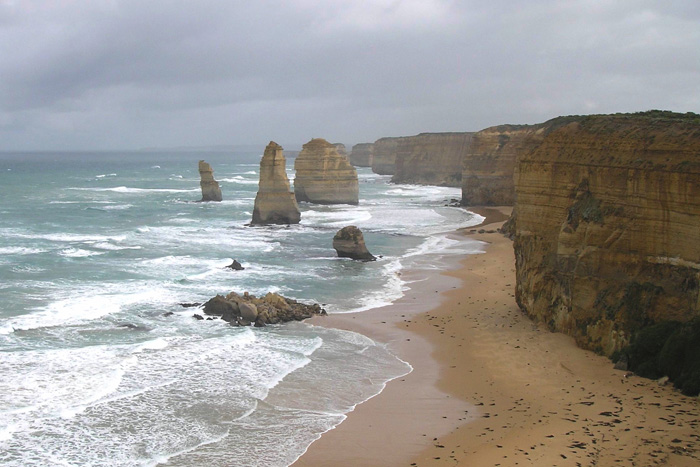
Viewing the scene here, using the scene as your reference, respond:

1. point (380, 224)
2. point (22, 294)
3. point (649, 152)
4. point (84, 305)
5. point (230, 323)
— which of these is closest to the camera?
point (649, 152)

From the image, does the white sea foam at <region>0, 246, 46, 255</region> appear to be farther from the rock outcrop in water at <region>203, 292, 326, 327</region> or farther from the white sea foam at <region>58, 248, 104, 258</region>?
the rock outcrop in water at <region>203, 292, 326, 327</region>

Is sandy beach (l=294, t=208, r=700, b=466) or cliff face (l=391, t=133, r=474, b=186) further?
cliff face (l=391, t=133, r=474, b=186)

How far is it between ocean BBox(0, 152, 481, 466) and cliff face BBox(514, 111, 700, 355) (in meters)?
5.11

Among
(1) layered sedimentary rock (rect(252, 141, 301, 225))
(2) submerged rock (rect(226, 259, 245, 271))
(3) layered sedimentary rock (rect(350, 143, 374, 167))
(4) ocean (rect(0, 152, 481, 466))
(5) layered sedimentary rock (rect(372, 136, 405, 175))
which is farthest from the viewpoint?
(3) layered sedimentary rock (rect(350, 143, 374, 167))

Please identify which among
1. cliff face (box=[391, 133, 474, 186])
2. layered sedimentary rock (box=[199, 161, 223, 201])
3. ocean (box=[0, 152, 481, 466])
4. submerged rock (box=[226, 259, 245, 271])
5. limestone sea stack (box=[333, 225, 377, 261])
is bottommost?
ocean (box=[0, 152, 481, 466])

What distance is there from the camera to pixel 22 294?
90.1 ft

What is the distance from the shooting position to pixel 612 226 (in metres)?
18.6

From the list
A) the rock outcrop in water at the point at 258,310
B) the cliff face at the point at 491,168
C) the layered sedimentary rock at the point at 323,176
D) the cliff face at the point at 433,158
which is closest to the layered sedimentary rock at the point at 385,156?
the cliff face at the point at 433,158

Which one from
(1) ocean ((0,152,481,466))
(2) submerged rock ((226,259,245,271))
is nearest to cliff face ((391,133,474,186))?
(1) ocean ((0,152,481,466))

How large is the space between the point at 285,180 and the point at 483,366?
103ft

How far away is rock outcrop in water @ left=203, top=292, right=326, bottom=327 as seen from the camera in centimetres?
2403

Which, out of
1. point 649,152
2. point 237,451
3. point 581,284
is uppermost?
point 649,152

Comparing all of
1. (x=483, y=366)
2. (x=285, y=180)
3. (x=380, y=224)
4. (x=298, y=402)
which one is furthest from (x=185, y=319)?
(x=380, y=224)

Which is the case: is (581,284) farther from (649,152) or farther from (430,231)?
(430,231)
